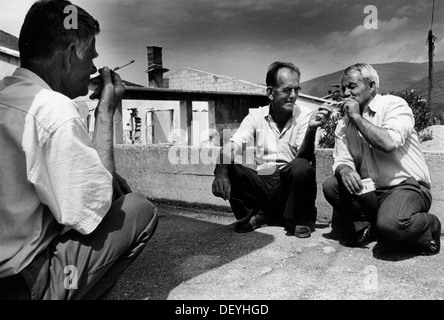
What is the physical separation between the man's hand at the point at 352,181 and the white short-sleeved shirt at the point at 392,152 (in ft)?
0.64

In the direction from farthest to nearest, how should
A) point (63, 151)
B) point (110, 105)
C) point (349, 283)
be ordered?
point (349, 283)
point (110, 105)
point (63, 151)

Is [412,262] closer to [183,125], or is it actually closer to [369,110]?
[369,110]

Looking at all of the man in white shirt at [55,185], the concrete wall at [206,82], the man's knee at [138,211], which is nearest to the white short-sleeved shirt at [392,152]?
the man's knee at [138,211]

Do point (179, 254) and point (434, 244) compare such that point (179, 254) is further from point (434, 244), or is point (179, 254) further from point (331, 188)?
point (434, 244)

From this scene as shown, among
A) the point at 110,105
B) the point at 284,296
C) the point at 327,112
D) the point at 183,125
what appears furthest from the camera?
the point at 183,125

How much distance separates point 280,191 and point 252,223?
1.36ft

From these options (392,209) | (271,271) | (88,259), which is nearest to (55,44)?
(88,259)

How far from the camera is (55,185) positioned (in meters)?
1.63

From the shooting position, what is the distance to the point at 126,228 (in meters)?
1.96

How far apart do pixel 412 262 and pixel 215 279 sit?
4.63ft

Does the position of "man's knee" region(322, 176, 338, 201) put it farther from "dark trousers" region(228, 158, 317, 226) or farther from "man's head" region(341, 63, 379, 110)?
"man's head" region(341, 63, 379, 110)

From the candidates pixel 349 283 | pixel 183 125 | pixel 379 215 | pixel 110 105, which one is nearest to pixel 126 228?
pixel 110 105

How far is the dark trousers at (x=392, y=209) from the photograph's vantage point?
9.66ft

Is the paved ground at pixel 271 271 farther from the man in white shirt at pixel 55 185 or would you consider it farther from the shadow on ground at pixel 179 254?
the man in white shirt at pixel 55 185
